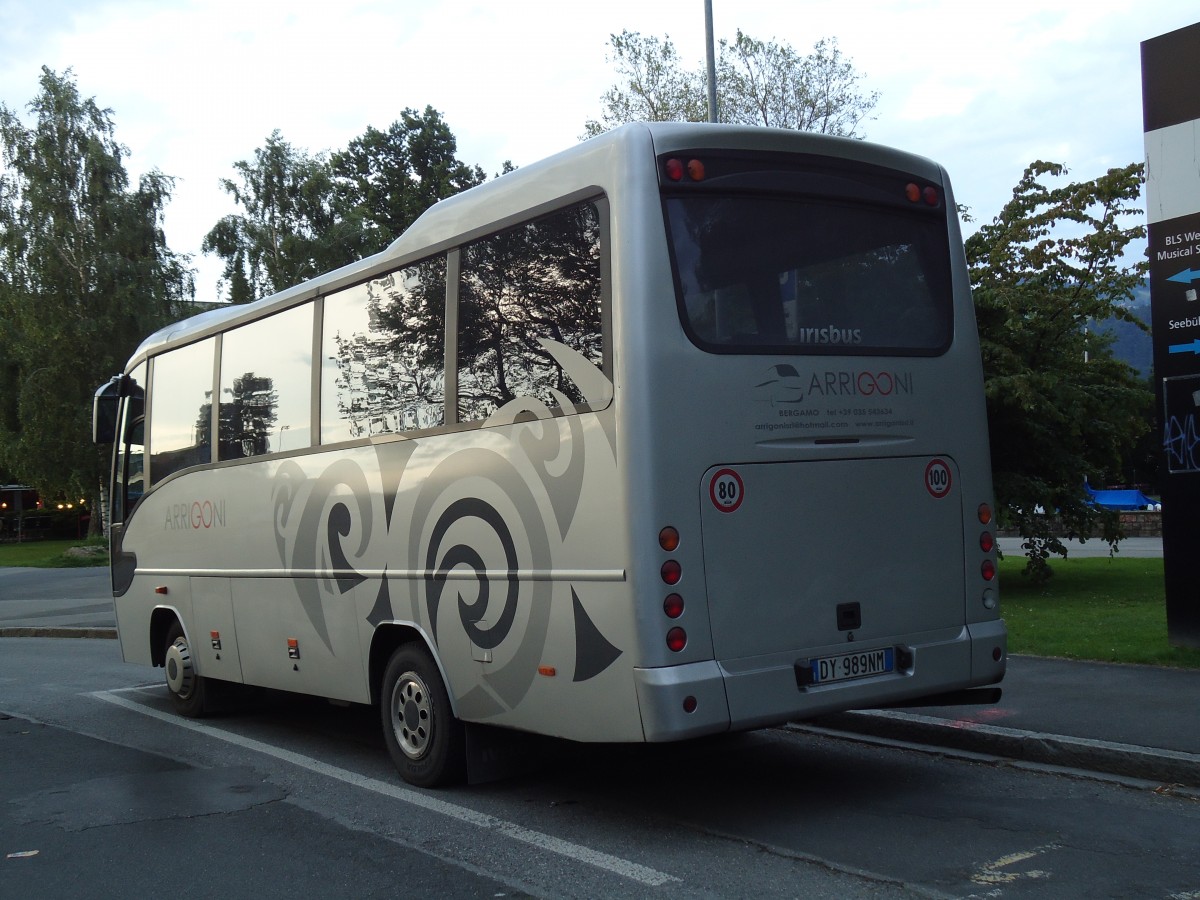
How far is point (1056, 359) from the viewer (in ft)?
52.3

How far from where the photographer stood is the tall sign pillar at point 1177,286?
33.1ft

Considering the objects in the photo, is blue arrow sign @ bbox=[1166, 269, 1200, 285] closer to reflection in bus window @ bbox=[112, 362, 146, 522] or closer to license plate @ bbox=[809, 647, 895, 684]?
license plate @ bbox=[809, 647, 895, 684]

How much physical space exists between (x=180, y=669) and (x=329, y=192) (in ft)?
150

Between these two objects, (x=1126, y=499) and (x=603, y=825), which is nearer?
(x=603, y=825)

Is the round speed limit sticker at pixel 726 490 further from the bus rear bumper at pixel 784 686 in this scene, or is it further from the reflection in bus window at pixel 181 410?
the reflection in bus window at pixel 181 410

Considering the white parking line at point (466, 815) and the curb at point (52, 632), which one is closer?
the white parking line at point (466, 815)

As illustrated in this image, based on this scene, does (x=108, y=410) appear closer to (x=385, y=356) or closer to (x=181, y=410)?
(x=181, y=410)

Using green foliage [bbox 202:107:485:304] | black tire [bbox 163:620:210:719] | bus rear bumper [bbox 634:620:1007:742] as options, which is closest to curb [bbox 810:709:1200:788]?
bus rear bumper [bbox 634:620:1007:742]

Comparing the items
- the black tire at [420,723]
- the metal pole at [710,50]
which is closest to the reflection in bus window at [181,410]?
the black tire at [420,723]

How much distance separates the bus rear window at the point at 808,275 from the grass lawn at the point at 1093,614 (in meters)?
4.64

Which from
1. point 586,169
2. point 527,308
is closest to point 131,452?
point 527,308

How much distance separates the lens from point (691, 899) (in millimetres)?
5047

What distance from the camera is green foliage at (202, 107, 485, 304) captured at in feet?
174

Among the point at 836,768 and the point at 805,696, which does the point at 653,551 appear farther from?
the point at 836,768
